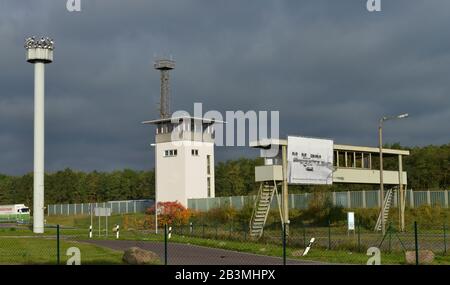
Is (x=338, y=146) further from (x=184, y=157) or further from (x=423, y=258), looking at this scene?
(x=184, y=157)

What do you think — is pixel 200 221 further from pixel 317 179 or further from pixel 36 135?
pixel 317 179

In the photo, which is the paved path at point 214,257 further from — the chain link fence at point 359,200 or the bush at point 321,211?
the chain link fence at point 359,200

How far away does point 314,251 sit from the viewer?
34.8 m

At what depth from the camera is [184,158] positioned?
87938 mm

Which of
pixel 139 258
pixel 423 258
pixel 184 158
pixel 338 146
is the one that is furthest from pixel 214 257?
pixel 184 158

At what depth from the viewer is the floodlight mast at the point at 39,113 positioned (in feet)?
232

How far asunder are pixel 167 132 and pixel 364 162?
126 ft

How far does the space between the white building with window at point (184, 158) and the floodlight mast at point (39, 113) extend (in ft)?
61.8

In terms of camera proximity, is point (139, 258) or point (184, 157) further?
point (184, 157)

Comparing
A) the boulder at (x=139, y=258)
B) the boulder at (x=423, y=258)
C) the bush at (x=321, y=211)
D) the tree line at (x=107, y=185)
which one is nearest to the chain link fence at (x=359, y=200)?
the bush at (x=321, y=211)

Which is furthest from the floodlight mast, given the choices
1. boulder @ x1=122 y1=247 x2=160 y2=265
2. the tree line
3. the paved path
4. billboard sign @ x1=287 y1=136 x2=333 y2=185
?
the tree line

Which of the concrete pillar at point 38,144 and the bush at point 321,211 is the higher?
the concrete pillar at point 38,144

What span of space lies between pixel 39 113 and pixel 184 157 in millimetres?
21711
